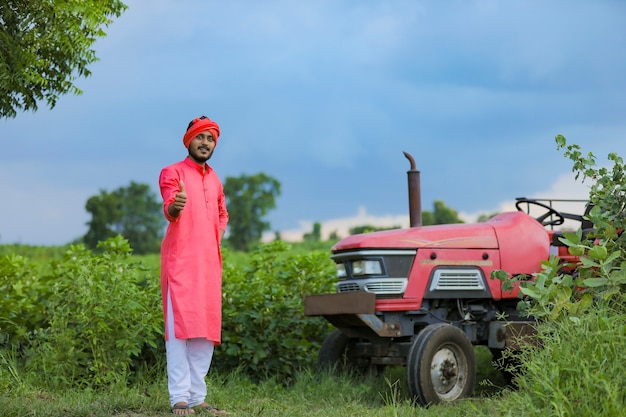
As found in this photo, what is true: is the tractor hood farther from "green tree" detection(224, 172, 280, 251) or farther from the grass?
"green tree" detection(224, 172, 280, 251)

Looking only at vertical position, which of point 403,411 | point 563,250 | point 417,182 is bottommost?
point 403,411

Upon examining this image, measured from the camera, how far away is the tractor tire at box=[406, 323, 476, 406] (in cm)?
723

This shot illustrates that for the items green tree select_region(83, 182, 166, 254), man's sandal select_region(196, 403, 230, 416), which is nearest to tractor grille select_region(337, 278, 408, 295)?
man's sandal select_region(196, 403, 230, 416)

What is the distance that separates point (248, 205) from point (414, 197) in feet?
130

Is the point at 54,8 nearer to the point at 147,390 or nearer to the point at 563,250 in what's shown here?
the point at 147,390

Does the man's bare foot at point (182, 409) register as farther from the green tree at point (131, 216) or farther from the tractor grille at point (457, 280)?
the green tree at point (131, 216)

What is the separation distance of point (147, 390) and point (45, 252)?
25045 mm

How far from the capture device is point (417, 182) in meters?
8.28

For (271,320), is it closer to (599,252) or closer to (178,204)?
(178,204)

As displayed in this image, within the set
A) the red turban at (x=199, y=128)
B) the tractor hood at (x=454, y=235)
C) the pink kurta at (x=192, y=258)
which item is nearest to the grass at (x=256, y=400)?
the pink kurta at (x=192, y=258)

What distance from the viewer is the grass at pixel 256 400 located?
21.8 ft

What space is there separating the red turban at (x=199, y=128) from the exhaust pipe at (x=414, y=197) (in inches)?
90.0

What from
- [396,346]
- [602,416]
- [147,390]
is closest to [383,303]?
[396,346]

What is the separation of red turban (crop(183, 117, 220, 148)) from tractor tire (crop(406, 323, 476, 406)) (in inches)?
103
